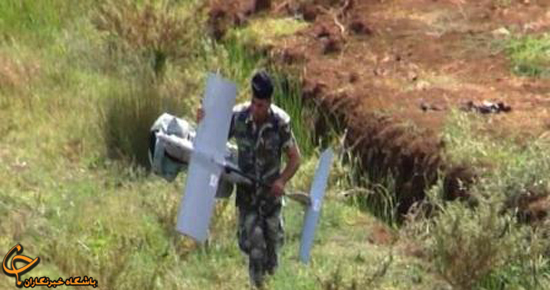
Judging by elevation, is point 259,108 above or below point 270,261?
above

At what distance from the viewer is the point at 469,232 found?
9219 millimetres

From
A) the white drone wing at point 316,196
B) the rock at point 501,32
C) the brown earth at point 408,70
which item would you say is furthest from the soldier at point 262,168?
the rock at point 501,32

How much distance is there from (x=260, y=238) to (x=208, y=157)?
2.38ft

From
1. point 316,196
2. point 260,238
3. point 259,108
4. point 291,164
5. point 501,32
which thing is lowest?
point 501,32

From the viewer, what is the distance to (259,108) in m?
8.54

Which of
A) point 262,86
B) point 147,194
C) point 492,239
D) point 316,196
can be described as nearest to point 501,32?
point 147,194

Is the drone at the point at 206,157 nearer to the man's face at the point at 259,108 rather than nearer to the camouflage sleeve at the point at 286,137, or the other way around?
the man's face at the point at 259,108

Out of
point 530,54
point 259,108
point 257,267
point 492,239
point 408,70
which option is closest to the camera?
point 259,108

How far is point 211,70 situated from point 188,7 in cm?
206

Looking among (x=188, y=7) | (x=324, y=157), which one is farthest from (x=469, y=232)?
(x=188, y=7)

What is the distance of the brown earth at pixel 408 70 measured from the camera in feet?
37.8

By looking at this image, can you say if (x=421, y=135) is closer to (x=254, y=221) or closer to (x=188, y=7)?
(x=254, y=221)

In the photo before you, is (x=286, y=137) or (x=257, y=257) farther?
(x=257, y=257)

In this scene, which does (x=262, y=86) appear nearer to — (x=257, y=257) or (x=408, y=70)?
(x=257, y=257)
